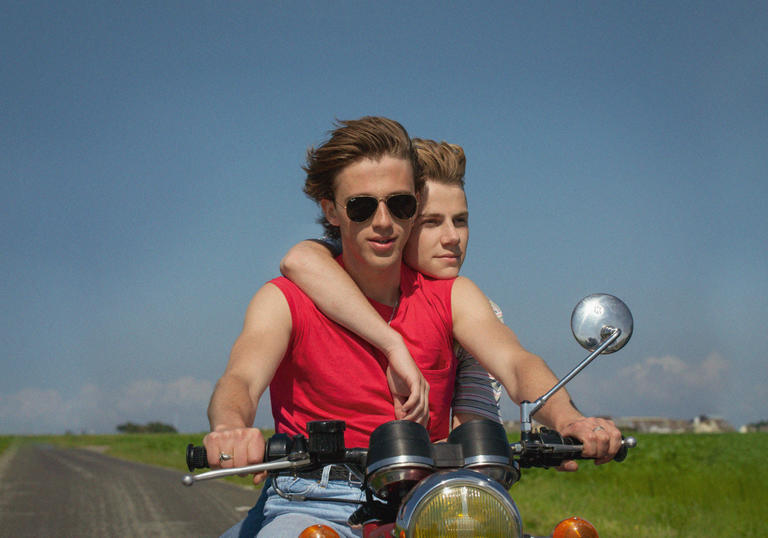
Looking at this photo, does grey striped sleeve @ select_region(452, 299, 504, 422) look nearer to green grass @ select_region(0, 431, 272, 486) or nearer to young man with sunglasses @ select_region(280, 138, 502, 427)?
young man with sunglasses @ select_region(280, 138, 502, 427)

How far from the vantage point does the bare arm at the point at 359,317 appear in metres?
2.56

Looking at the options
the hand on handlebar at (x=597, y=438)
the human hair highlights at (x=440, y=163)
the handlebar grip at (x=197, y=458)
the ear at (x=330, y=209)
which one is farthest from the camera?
the human hair highlights at (x=440, y=163)

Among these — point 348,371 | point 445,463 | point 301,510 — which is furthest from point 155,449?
point 445,463

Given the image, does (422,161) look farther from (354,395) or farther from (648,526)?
(648,526)

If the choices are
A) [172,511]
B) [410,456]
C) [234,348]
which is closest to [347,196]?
[234,348]

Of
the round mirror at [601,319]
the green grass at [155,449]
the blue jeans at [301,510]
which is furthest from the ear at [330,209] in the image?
the green grass at [155,449]

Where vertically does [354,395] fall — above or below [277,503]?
above

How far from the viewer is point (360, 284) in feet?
10.1

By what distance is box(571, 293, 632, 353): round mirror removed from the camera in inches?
77.2

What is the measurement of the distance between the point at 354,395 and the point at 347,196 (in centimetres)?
71

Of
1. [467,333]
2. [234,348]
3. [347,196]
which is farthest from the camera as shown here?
[467,333]

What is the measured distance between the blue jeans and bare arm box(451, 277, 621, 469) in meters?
0.66

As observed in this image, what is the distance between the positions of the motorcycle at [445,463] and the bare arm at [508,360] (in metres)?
0.24

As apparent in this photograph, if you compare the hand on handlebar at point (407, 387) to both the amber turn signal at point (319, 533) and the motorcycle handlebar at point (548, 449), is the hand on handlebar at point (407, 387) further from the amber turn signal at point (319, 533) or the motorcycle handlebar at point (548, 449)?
the amber turn signal at point (319, 533)
